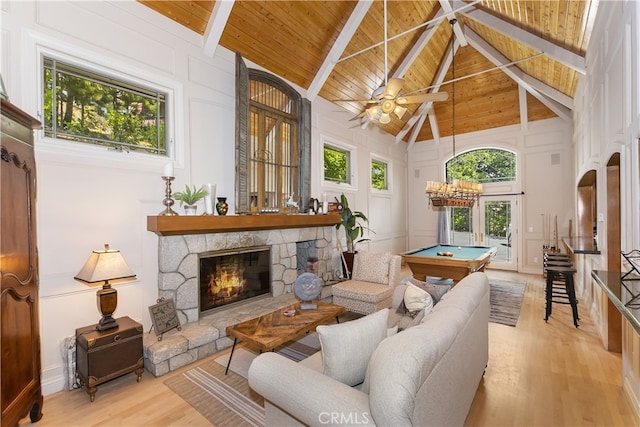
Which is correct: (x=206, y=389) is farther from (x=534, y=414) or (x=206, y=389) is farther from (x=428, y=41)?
(x=428, y=41)

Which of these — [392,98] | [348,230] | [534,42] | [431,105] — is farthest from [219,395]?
[431,105]

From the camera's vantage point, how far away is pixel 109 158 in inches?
121

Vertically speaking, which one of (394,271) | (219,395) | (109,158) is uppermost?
(109,158)

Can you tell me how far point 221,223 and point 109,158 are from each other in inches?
51.9

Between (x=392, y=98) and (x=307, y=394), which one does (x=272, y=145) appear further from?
(x=307, y=394)

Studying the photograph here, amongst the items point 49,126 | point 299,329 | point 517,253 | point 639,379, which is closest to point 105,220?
point 49,126

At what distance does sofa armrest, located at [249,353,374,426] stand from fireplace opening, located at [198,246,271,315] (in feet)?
7.78

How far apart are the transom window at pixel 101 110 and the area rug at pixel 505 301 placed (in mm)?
5043

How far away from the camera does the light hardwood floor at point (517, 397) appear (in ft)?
7.24

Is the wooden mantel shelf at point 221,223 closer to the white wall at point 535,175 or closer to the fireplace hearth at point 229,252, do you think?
the fireplace hearth at point 229,252

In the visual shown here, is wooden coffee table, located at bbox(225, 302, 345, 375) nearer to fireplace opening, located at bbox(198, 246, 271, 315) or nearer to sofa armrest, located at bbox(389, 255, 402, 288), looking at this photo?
fireplace opening, located at bbox(198, 246, 271, 315)

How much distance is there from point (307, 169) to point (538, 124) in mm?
6080

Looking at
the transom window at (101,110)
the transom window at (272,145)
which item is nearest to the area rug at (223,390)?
the transom window at (272,145)

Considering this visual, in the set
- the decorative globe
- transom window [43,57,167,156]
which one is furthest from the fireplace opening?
transom window [43,57,167,156]
